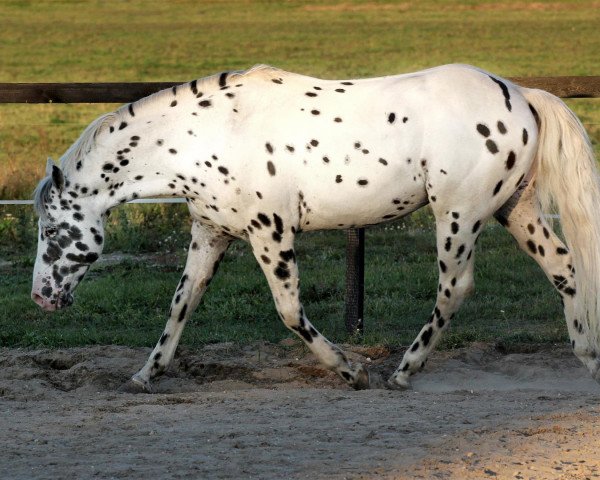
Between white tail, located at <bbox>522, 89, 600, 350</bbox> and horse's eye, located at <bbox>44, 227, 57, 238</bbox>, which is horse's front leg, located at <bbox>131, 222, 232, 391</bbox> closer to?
horse's eye, located at <bbox>44, 227, 57, 238</bbox>

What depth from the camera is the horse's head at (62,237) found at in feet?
21.4

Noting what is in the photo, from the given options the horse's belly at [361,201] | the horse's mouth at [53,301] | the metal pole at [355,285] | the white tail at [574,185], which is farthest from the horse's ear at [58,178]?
the white tail at [574,185]

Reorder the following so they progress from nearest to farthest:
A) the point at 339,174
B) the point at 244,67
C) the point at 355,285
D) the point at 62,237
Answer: the point at 339,174
the point at 62,237
the point at 355,285
the point at 244,67

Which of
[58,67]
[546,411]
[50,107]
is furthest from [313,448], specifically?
[58,67]

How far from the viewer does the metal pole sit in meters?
7.92

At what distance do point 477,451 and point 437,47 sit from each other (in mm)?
30184

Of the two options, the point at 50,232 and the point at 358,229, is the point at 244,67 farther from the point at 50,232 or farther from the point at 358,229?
the point at 50,232

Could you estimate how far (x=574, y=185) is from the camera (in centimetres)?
637

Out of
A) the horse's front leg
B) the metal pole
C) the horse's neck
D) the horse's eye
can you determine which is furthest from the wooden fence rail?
the horse's eye

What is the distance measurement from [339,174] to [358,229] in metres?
1.83

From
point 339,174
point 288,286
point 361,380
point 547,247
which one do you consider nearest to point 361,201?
point 339,174

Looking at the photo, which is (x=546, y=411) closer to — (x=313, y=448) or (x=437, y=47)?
(x=313, y=448)

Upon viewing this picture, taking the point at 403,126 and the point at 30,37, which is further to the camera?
A: the point at 30,37

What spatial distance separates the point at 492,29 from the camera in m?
38.2
